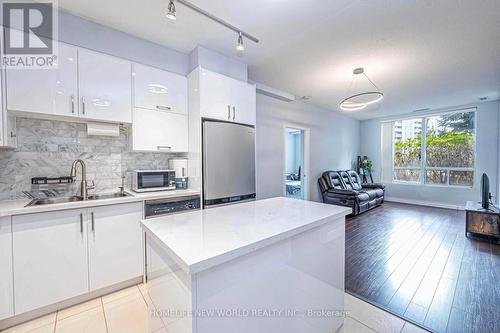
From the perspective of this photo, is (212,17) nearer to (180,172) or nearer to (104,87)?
(104,87)

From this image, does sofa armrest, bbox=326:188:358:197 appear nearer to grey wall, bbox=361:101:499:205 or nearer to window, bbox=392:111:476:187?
grey wall, bbox=361:101:499:205

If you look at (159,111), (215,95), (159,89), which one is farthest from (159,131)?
(215,95)

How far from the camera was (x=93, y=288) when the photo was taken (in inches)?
74.9

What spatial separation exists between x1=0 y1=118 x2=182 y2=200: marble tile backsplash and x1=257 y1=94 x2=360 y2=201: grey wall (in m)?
2.07

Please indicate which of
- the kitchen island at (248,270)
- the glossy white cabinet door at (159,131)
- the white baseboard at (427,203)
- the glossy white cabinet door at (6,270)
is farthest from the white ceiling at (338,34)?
the white baseboard at (427,203)

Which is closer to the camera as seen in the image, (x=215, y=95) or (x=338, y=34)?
(x=338, y=34)

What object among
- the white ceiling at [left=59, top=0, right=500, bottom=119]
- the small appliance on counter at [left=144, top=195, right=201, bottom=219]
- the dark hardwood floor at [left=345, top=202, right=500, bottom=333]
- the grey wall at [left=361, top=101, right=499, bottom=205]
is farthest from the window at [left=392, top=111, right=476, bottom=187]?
the small appliance on counter at [left=144, top=195, right=201, bottom=219]

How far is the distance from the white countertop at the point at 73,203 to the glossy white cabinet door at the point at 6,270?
0.29ft

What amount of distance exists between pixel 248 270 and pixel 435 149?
7.10m

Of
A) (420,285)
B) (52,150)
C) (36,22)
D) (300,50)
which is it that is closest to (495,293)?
(420,285)

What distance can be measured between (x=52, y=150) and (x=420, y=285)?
406 centimetres

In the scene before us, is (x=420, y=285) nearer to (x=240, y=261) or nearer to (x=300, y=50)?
(x=240, y=261)

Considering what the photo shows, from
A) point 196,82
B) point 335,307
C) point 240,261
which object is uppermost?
point 196,82

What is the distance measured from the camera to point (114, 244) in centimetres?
199
